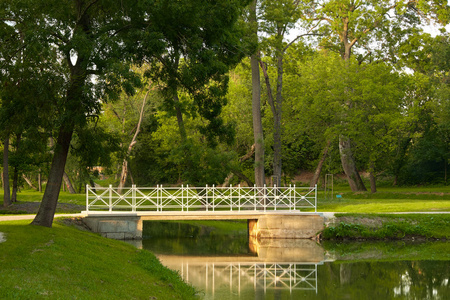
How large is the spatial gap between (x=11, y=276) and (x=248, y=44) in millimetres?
11207

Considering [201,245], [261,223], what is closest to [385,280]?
[261,223]

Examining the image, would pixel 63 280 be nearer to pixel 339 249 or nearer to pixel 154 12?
pixel 154 12

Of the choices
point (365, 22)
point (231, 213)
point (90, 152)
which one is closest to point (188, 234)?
point (231, 213)

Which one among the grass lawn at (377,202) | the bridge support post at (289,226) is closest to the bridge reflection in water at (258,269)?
the bridge support post at (289,226)

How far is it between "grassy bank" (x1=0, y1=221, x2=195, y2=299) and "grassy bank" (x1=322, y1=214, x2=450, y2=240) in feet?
32.4

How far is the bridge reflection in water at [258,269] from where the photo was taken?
13.8m

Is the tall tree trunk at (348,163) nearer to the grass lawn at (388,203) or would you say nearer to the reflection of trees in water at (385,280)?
the grass lawn at (388,203)

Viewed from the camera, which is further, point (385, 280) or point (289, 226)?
point (289, 226)

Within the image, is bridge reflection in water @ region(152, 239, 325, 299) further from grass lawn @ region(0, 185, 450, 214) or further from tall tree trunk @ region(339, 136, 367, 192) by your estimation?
tall tree trunk @ region(339, 136, 367, 192)

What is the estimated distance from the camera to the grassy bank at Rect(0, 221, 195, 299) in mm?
8328

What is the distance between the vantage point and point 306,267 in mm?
16469

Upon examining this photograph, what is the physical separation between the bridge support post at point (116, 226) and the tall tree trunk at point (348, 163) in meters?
17.2

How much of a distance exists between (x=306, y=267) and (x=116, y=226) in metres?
8.32

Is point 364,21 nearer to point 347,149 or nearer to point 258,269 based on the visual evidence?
point 347,149
